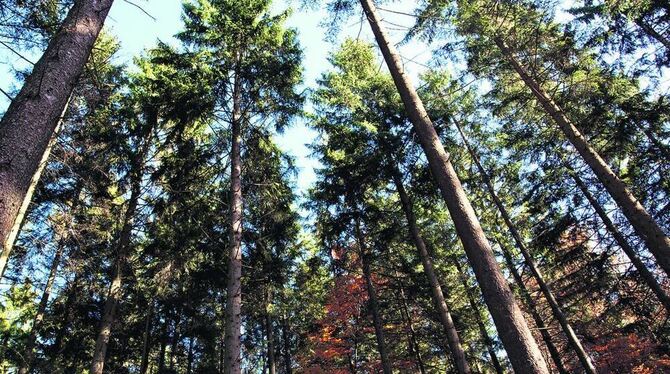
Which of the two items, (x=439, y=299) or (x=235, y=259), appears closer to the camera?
(x=235, y=259)

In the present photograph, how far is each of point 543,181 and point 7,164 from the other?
49.3ft

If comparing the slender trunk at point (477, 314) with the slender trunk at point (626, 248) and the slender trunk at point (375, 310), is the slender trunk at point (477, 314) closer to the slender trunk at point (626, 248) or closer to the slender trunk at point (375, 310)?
the slender trunk at point (375, 310)

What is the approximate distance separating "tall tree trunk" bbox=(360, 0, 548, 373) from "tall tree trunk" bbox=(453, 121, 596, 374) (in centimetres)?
981

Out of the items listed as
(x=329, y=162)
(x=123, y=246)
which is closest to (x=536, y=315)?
(x=329, y=162)

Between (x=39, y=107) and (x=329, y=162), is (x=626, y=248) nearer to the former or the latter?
(x=329, y=162)

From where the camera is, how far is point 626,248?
1316 cm

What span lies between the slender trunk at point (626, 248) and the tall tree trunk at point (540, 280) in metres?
2.77

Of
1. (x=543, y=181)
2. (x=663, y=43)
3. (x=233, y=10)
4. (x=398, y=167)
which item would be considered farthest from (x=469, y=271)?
(x=233, y=10)

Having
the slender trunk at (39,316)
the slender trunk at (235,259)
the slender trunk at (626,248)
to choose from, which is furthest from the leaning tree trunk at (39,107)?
the slender trunk at (626,248)

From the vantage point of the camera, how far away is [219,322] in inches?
802

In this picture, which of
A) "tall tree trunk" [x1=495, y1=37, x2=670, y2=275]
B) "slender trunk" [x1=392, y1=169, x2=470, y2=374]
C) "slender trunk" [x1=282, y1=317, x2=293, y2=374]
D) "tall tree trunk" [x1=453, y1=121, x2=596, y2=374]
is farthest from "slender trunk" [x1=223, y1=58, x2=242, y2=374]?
"slender trunk" [x1=282, y1=317, x2=293, y2=374]

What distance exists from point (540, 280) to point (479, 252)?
10735mm

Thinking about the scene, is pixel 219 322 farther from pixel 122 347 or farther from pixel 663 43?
pixel 663 43

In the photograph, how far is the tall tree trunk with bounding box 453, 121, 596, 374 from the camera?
40.4 feet
